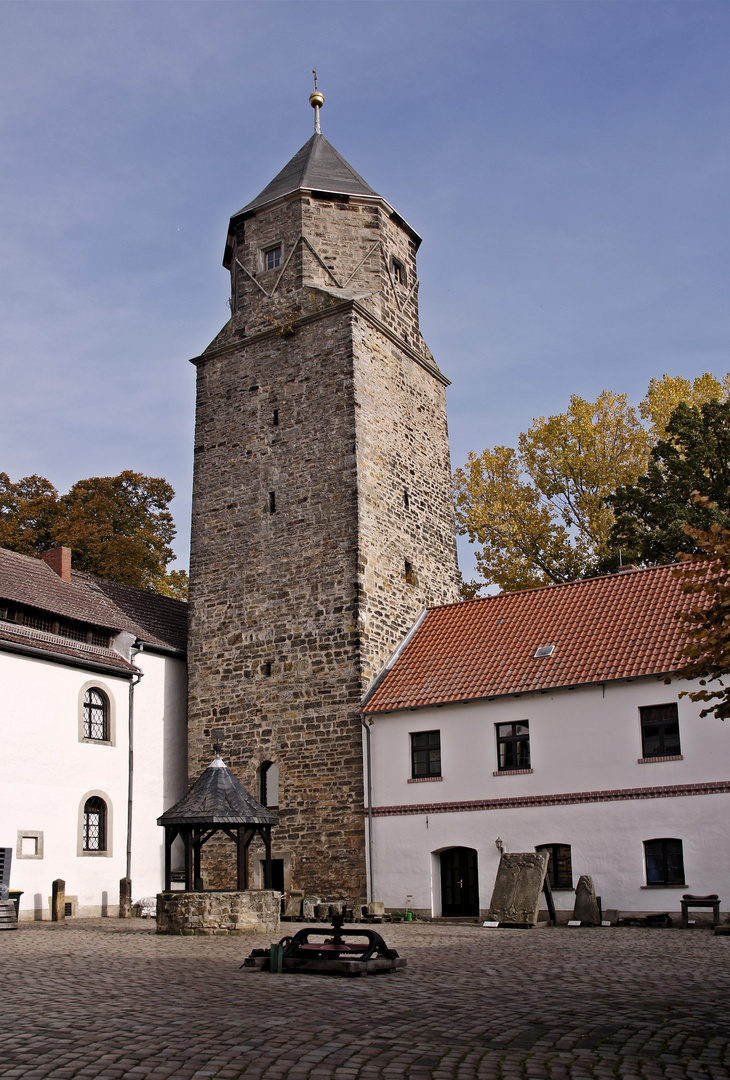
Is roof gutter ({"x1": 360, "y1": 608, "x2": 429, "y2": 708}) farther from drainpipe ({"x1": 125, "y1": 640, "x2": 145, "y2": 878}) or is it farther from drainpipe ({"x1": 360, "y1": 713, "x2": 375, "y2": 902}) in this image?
drainpipe ({"x1": 125, "y1": 640, "x2": 145, "y2": 878})

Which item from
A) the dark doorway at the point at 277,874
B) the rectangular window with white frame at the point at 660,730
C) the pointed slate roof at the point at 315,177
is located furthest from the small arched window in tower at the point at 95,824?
the pointed slate roof at the point at 315,177

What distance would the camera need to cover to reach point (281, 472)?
81.3ft

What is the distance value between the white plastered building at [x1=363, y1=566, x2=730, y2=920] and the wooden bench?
0.53 m

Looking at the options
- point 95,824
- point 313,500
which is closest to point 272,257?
point 313,500

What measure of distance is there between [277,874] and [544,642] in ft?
24.6

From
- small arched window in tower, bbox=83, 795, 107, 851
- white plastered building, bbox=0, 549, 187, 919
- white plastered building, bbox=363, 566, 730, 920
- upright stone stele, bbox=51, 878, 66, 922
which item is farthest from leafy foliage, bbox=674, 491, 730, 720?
small arched window in tower, bbox=83, 795, 107, 851

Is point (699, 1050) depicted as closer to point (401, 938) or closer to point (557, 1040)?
Result: point (557, 1040)

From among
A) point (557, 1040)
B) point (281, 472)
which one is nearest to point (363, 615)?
point (281, 472)

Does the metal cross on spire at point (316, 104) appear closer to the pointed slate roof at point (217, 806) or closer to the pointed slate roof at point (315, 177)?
the pointed slate roof at point (315, 177)

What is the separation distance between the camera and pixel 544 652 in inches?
828

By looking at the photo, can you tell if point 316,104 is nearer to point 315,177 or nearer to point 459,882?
point 315,177

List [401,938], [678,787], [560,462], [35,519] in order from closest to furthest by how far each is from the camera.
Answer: [401,938], [678,787], [560,462], [35,519]

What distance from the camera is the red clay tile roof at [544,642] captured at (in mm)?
19734

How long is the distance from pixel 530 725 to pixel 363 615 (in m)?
4.55
